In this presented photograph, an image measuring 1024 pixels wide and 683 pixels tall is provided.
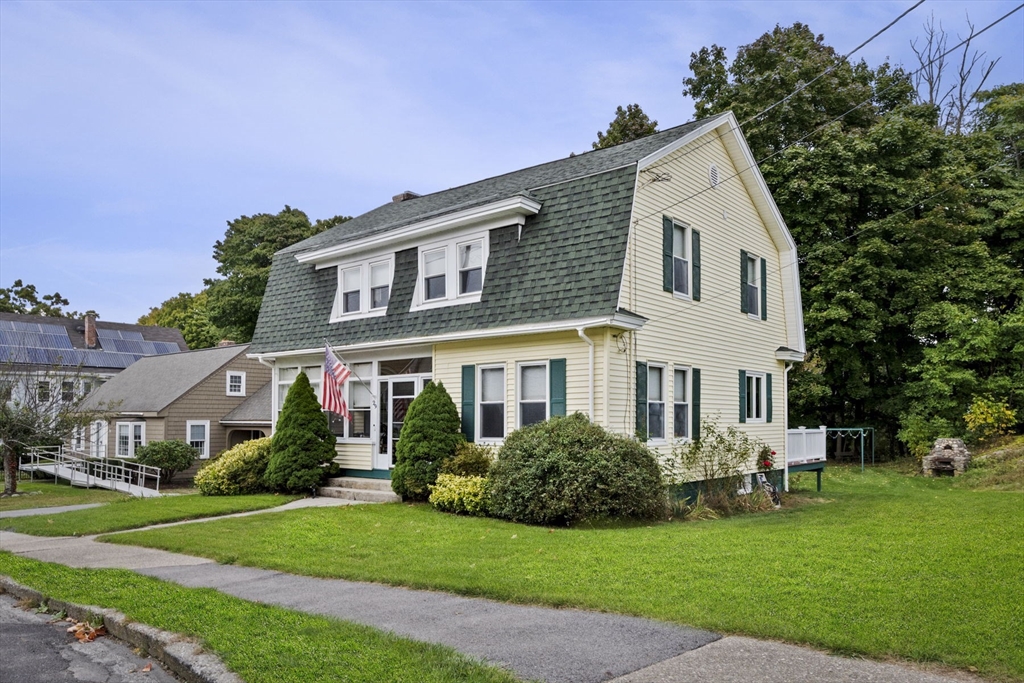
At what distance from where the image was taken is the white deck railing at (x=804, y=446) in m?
19.4

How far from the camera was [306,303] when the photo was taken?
1875 centimetres

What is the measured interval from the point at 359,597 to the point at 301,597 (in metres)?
0.57

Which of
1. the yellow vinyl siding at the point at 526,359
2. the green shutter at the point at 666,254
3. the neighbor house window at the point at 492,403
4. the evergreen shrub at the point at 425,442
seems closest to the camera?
the yellow vinyl siding at the point at 526,359

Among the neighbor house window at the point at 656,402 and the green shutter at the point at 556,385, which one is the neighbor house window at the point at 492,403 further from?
the neighbor house window at the point at 656,402

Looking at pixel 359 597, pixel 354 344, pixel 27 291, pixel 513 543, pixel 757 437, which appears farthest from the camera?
pixel 27 291

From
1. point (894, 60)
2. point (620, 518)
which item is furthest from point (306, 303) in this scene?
point (894, 60)

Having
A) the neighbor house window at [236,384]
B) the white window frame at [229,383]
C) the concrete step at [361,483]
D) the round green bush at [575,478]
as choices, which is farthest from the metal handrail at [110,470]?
the round green bush at [575,478]

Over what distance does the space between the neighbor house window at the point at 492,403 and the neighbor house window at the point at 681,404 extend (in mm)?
3473

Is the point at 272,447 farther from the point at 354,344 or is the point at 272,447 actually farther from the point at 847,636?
the point at 847,636

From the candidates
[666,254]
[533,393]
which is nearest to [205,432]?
[533,393]

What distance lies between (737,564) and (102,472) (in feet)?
83.0

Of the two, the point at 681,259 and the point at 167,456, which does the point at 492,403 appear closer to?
the point at 681,259

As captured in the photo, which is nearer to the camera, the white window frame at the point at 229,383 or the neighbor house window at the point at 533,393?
the neighbor house window at the point at 533,393

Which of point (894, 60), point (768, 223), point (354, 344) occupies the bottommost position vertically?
point (354, 344)
